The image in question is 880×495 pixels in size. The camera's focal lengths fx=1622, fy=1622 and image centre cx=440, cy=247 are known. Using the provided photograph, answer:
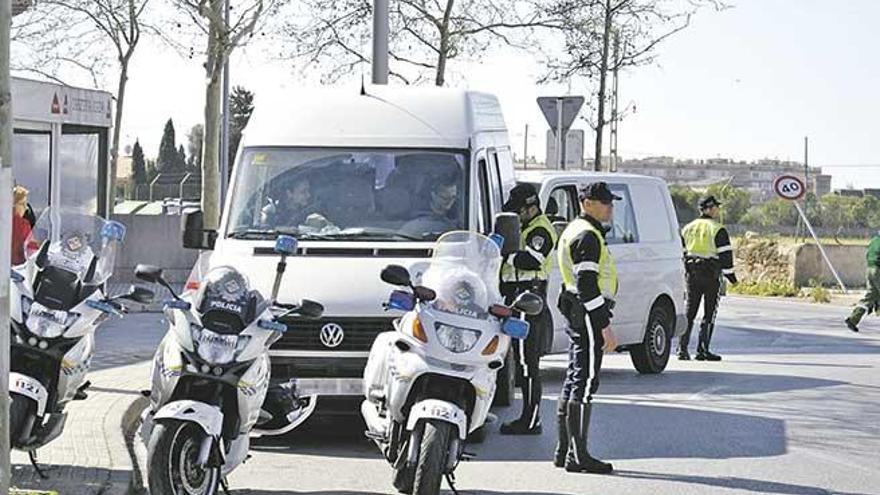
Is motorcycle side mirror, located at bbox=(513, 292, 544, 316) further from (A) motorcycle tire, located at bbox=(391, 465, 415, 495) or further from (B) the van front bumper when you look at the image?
(B) the van front bumper

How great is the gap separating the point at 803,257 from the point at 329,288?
25961mm

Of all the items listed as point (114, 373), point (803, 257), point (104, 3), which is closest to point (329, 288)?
point (114, 373)

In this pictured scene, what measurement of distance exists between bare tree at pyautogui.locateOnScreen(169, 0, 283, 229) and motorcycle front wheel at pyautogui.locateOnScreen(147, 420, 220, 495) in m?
17.5

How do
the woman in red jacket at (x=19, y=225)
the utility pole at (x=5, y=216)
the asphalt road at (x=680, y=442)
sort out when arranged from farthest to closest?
the woman in red jacket at (x=19, y=225) → the asphalt road at (x=680, y=442) → the utility pole at (x=5, y=216)

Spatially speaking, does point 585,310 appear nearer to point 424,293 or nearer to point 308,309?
point 424,293

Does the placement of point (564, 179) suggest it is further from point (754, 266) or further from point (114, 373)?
point (754, 266)

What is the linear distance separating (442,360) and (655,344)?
25.2ft

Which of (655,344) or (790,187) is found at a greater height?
(790,187)

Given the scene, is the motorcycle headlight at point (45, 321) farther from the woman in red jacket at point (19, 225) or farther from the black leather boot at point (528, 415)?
the black leather boot at point (528, 415)

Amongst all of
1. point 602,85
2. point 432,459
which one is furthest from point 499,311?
point 602,85

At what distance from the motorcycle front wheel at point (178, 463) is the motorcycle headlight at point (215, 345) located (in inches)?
15.4

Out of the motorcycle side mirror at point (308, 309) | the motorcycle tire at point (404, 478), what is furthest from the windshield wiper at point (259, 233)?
the motorcycle tire at point (404, 478)

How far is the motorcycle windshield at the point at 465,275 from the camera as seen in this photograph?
911cm

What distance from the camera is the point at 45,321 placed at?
8758mm
